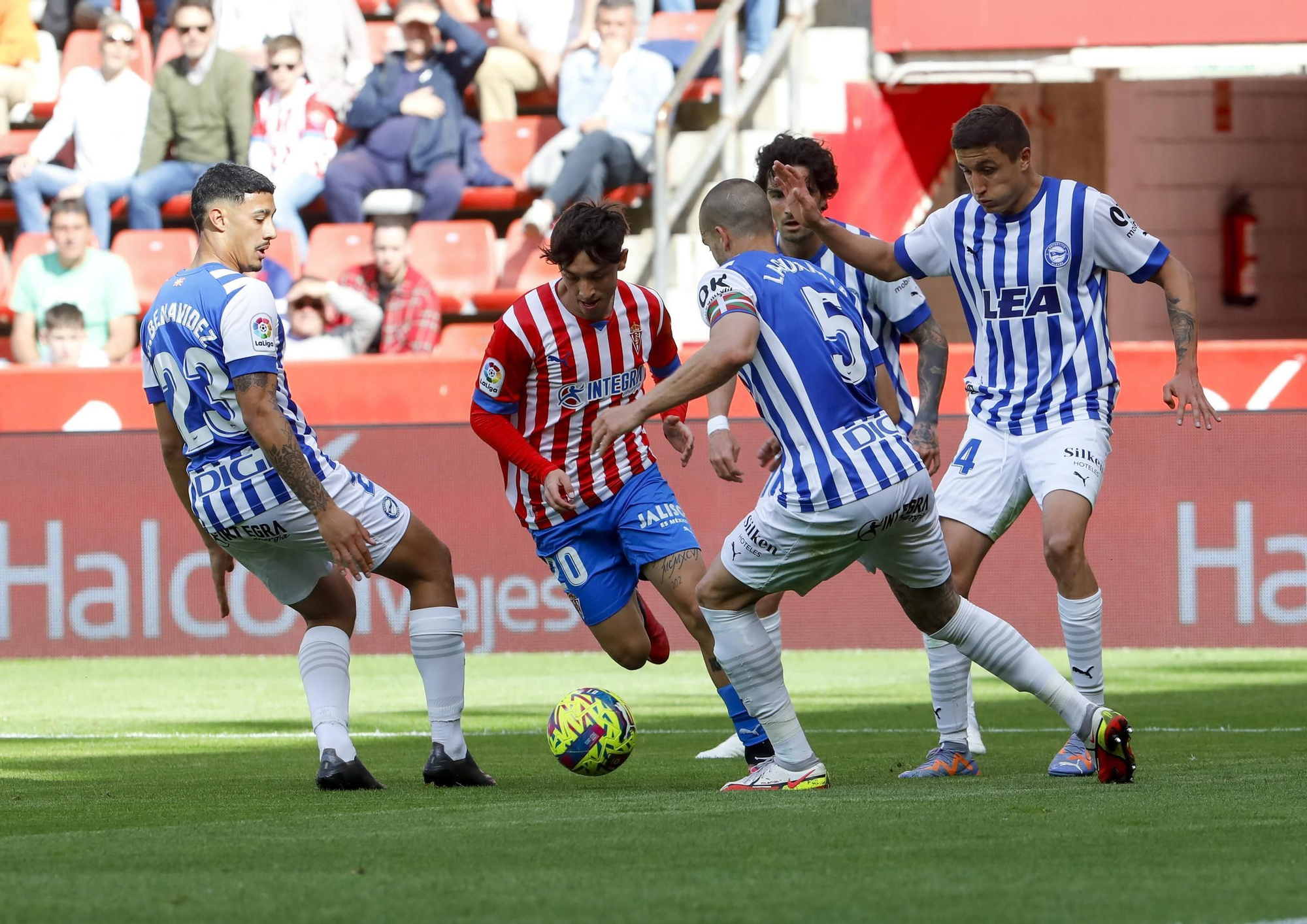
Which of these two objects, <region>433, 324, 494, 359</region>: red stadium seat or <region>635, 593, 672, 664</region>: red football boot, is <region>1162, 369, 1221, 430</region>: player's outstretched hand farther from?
<region>433, 324, 494, 359</region>: red stadium seat

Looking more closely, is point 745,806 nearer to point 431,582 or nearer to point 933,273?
point 431,582

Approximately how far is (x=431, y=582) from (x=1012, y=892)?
3.03m

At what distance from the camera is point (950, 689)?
6.61m

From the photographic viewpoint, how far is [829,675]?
11.2 metres

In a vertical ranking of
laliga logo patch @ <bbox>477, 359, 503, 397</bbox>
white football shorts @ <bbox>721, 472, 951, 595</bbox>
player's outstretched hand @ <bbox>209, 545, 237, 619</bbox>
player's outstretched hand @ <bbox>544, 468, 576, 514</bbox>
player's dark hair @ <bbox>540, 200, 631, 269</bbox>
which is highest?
player's dark hair @ <bbox>540, 200, 631, 269</bbox>

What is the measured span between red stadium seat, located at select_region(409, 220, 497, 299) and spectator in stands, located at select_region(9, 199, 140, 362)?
2272mm

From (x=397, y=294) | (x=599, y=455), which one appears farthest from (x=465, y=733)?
(x=397, y=294)

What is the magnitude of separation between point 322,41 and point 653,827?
42.6ft

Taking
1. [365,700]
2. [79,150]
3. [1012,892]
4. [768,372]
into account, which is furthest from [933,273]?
[79,150]

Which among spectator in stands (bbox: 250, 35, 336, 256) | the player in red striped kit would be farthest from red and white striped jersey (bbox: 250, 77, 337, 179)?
the player in red striped kit

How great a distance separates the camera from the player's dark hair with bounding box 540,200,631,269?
6.39 meters

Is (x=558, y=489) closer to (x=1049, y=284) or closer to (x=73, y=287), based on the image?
(x=1049, y=284)

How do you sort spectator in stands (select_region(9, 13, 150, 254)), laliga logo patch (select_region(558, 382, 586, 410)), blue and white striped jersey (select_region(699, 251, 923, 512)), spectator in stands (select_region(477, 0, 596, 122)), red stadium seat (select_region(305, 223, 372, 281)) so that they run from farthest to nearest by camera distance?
1. spectator in stands (select_region(477, 0, 596, 122))
2. spectator in stands (select_region(9, 13, 150, 254))
3. red stadium seat (select_region(305, 223, 372, 281))
4. laliga logo patch (select_region(558, 382, 586, 410))
5. blue and white striped jersey (select_region(699, 251, 923, 512))

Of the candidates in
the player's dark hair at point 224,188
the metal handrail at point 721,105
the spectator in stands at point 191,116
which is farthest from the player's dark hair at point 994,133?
the spectator in stands at point 191,116
